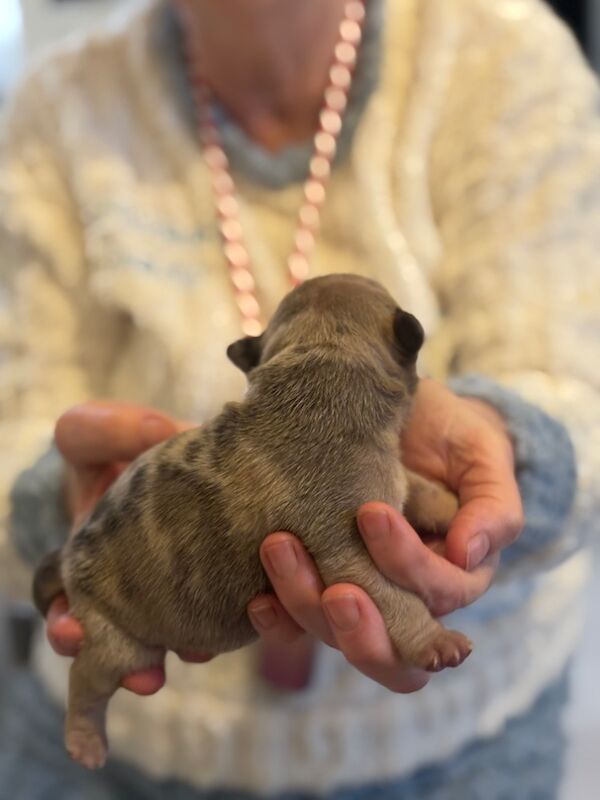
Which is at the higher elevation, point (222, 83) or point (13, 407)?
point (222, 83)

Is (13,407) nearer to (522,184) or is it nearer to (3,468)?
(3,468)

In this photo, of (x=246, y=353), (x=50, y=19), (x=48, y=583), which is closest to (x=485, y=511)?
(x=246, y=353)

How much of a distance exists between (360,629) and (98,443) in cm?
23

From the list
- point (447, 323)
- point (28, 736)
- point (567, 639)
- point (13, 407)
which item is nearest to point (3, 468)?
point (13, 407)

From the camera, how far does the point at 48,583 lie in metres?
0.50

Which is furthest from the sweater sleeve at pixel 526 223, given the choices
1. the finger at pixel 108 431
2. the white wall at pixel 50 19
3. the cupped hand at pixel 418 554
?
the white wall at pixel 50 19

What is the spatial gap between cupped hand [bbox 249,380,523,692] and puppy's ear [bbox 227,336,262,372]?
0.09m

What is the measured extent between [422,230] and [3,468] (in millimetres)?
380

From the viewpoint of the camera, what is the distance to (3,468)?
69 cm

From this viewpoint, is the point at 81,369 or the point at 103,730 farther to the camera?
the point at 81,369

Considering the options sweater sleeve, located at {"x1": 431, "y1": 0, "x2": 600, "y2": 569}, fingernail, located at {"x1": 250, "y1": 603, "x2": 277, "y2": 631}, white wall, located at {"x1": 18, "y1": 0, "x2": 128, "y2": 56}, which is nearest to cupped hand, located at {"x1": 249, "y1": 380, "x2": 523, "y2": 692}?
fingernail, located at {"x1": 250, "y1": 603, "x2": 277, "y2": 631}

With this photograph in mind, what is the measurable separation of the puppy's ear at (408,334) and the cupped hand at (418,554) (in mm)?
40

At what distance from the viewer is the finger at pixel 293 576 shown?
39 centimetres

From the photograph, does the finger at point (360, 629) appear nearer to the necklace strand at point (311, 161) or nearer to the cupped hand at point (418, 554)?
the cupped hand at point (418, 554)
